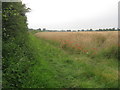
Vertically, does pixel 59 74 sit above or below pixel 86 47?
below

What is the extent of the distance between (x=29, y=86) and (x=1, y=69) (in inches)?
33.4

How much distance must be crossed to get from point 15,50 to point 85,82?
8.29ft

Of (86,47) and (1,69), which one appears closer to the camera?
(1,69)

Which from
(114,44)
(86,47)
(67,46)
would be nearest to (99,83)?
(114,44)

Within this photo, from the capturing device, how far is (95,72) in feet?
14.1

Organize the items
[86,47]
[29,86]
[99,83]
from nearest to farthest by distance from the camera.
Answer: [29,86], [99,83], [86,47]

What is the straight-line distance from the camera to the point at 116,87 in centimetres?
338

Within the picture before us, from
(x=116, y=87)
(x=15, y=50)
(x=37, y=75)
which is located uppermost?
(x=15, y=50)

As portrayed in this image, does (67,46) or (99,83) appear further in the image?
(67,46)

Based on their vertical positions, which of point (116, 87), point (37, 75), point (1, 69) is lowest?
point (116, 87)

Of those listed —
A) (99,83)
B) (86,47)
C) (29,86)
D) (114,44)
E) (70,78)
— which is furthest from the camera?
(86,47)

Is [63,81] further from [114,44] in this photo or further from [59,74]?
[114,44]

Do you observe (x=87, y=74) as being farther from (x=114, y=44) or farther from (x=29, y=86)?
(x=114, y=44)

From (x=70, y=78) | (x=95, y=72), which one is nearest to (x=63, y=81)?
(x=70, y=78)
